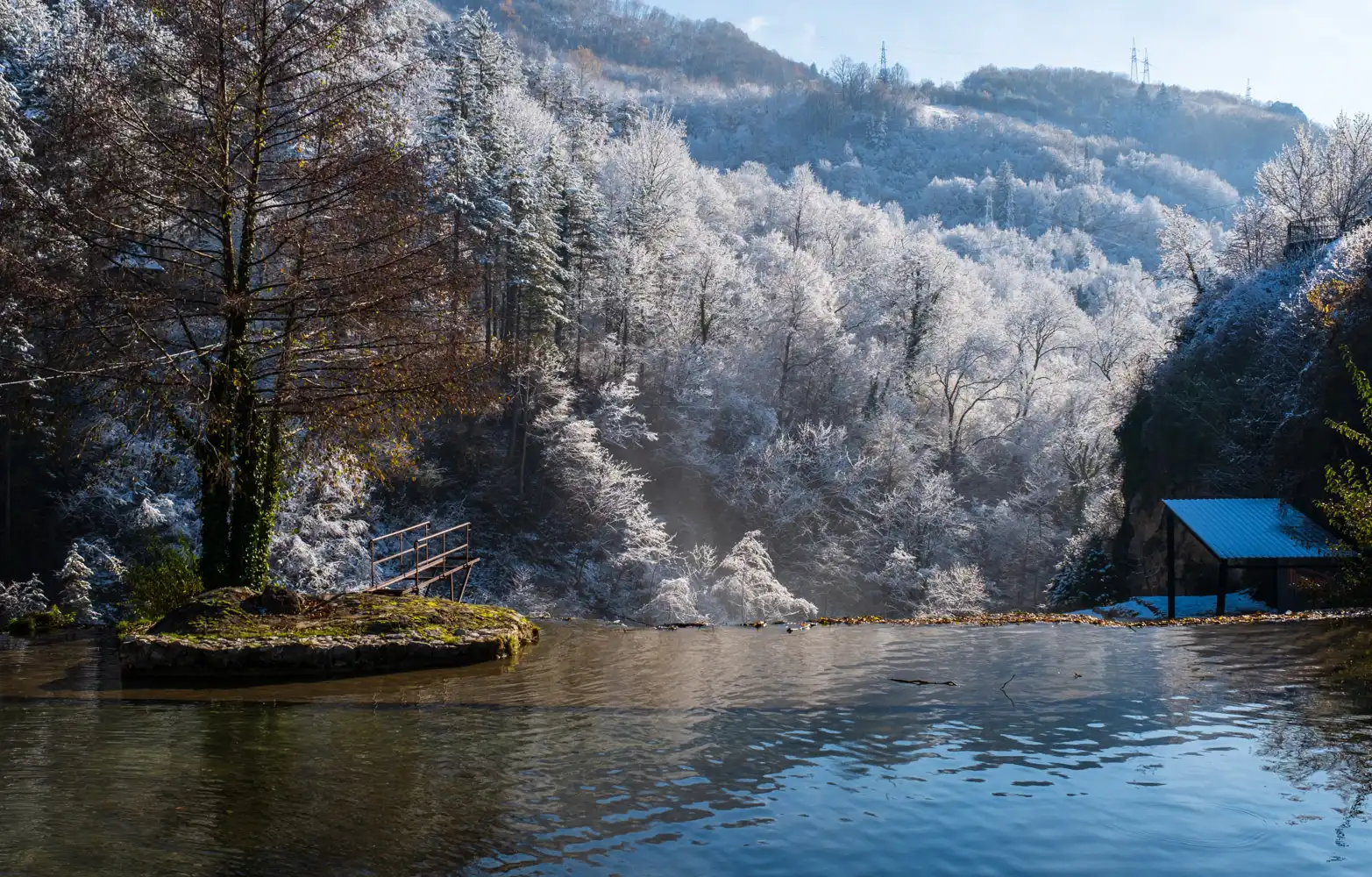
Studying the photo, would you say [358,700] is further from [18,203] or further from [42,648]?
[18,203]

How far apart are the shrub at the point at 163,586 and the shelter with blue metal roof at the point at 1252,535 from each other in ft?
70.9

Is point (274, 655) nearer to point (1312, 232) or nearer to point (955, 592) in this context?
point (955, 592)

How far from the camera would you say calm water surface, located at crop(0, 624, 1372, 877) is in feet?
19.7

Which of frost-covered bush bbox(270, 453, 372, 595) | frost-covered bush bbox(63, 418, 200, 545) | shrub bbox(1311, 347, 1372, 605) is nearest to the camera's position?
shrub bbox(1311, 347, 1372, 605)

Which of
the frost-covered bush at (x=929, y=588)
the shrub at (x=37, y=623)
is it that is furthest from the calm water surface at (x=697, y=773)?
the frost-covered bush at (x=929, y=588)

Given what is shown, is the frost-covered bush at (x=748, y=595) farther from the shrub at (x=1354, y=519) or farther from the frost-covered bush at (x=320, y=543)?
the shrub at (x=1354, y=519)

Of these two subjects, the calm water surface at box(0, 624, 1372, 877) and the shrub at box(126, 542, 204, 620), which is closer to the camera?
the calm water surface at box(0, 624, 1372, 877)

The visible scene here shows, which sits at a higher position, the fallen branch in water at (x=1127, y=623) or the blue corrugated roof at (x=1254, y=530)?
the blue corrugated roof at (x=1254, y=530)

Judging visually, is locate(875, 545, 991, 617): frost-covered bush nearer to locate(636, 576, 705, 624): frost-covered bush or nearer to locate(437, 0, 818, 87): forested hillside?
locate(636, 576, 705, 624): frost-covered bush

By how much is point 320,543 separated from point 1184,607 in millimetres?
29220

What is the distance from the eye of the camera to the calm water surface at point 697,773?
602cm

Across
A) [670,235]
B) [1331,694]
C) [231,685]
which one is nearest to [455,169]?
[670,235]

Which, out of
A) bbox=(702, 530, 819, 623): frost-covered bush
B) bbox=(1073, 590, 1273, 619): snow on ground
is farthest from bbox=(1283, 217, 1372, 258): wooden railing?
bbox=(702, 530, 819, 623): frost-covered bush

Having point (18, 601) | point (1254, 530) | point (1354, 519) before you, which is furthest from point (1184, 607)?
point (18, 601)
